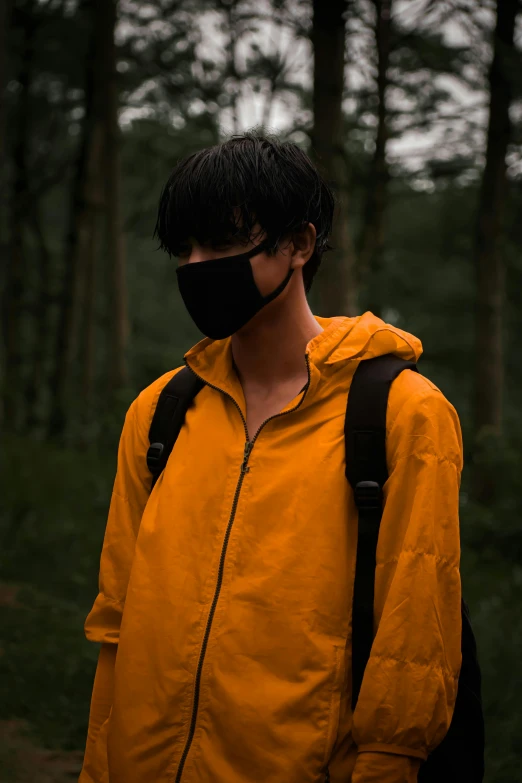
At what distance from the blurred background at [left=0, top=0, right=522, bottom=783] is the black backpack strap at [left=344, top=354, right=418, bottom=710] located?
9.30 ft

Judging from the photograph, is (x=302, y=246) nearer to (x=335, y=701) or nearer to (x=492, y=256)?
(x=335, y=701)

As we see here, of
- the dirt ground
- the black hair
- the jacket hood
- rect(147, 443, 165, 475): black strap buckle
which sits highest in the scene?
the black hair

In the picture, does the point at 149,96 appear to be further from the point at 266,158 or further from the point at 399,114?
the point at 266,158

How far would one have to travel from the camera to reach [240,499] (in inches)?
85.0

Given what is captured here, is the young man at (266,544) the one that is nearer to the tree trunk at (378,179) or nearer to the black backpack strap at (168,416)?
the black backpack strap at (168,416)

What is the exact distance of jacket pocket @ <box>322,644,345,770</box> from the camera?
197cm

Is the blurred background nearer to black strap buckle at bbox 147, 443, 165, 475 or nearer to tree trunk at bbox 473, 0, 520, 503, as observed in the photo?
tree trunk at bbox 473, 0, 520, 503

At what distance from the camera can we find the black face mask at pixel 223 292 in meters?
2.24

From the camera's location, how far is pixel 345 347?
2.20 m

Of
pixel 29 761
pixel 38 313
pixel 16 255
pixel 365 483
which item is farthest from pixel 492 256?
pixel 365 483

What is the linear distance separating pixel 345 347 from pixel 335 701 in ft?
2.86

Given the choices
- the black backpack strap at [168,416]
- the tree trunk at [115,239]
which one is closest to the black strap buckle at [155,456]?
the black backpack strap at [168,416]

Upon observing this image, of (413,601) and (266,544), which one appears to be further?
(266,544)

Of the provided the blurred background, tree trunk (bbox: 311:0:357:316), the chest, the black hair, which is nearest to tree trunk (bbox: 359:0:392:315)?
the blurred background
